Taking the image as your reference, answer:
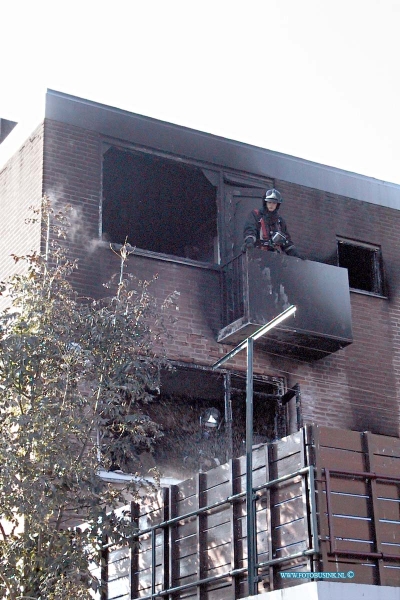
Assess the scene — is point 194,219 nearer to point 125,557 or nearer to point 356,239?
point 356,239

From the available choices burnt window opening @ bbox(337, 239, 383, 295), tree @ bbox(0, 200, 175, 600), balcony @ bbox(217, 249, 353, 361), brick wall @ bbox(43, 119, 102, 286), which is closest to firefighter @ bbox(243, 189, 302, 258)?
A: balcony @ bbox(217, 249, 353, 361)

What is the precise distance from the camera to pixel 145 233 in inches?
719

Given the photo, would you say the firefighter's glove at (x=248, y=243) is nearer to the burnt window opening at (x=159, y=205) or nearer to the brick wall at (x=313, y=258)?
Answer: the brick wall at (x=313, y=258)

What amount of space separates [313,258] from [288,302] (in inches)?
77.1

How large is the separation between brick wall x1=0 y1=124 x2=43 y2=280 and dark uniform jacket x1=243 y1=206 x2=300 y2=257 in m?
3.13

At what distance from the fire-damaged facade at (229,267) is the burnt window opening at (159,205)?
4 cm

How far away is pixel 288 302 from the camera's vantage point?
1432 cm

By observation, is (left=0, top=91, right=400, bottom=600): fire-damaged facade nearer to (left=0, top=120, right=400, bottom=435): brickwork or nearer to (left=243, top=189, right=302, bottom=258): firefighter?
(left=0, top=120, right=400, bottom=435): brickwork

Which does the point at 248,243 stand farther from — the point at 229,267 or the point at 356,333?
the point at 356,333

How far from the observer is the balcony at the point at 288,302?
14.2m

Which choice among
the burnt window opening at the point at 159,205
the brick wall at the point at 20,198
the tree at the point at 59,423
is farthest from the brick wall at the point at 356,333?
the tree at the point at 59,423

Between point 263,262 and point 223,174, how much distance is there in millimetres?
2209

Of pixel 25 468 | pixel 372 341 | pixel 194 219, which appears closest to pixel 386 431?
pixel 372 341

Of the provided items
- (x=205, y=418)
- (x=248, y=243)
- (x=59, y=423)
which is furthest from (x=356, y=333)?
(x=59, y=423)
